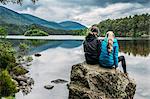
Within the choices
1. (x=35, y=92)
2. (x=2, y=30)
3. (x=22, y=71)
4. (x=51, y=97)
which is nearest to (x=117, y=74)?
(x=51, y=97)

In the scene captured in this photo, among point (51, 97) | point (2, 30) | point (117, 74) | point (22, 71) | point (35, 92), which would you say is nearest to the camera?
point (117, 74)

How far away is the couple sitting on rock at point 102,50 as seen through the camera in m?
16.7

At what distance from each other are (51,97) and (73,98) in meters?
9.62

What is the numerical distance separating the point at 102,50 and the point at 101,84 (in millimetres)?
1501

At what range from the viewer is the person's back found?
687 inches

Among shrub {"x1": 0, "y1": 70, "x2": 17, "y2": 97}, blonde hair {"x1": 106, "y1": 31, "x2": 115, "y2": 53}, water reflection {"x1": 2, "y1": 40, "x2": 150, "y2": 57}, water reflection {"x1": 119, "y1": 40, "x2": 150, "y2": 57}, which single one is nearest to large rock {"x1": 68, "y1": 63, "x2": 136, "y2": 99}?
blonde hair {"x1": 106, "y1": 31, "x2": 115, "y2": 53}

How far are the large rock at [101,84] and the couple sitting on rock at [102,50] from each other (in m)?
0.34

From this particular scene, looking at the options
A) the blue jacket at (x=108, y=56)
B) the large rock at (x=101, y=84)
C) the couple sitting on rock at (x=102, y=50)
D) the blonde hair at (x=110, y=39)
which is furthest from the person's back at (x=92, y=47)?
the blonde hair at (x=110, y=39)

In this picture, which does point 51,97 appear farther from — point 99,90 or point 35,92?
point 99,90

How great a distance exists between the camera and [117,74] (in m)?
16.9

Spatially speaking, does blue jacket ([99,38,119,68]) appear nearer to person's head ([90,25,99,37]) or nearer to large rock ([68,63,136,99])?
large rock ([68,63,136,99])

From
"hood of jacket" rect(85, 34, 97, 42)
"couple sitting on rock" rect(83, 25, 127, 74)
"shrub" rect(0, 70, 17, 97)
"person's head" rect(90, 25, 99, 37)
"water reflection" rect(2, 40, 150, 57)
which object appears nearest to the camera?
"couple sitting on rock" rect(83, 25, 127, 74)

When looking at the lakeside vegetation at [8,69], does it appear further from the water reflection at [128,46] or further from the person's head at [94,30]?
the water reflection at [128,46]

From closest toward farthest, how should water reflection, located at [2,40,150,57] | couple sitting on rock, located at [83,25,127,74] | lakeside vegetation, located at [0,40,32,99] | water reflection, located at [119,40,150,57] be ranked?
couple sitting on rock, located at [83,25,127,74], lakeside vegetation, located at [0,40,32,99], water reflection, located at [119,40,150,57], water reflection, located at [2,40,150,57]
